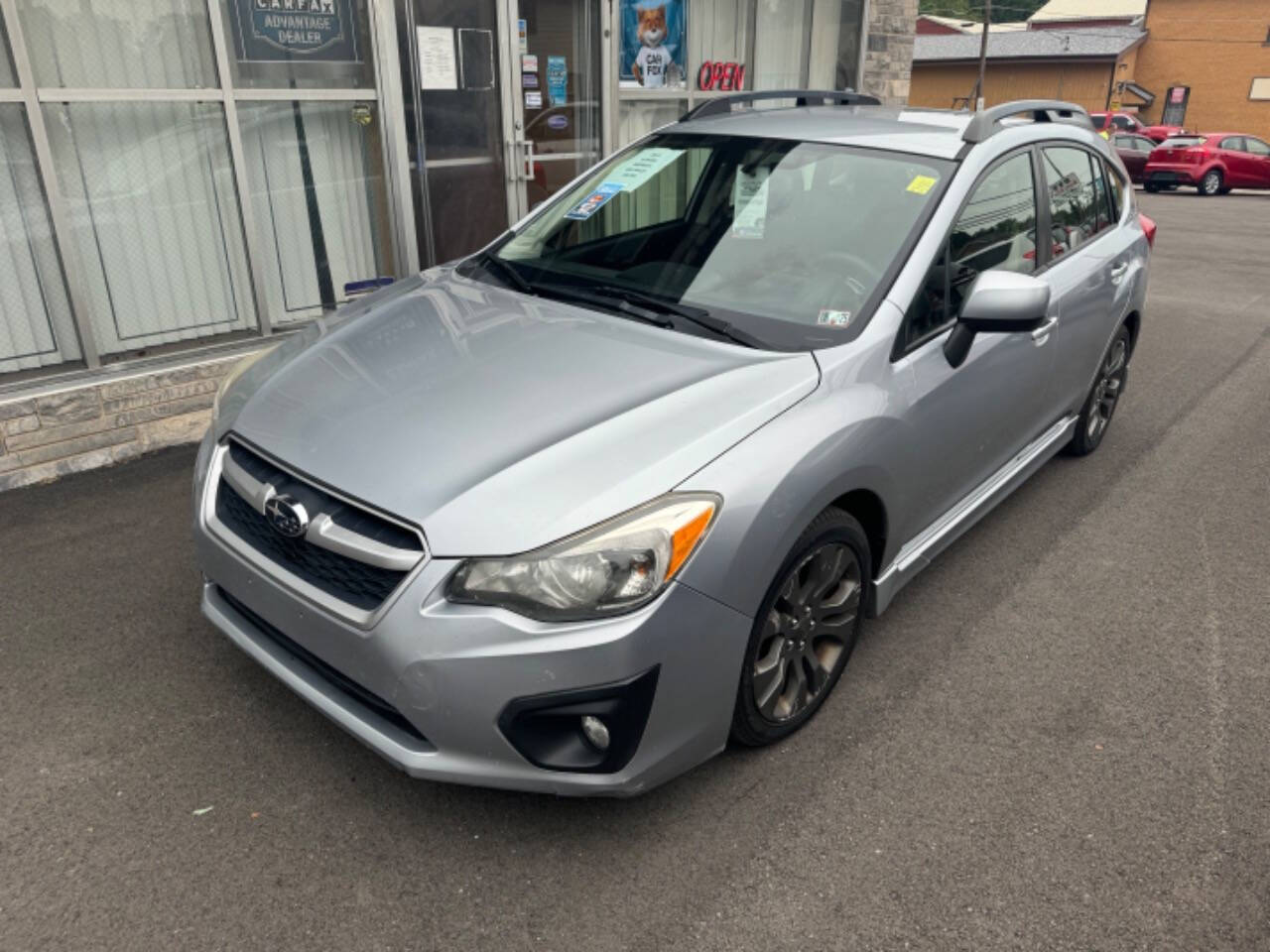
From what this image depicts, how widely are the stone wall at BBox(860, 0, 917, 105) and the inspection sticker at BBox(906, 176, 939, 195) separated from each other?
6.52m

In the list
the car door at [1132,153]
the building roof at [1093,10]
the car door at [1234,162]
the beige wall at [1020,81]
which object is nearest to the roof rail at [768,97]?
the car door at [1132,153]

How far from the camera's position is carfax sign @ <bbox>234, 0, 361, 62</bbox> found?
499cm

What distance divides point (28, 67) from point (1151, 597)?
534 cm

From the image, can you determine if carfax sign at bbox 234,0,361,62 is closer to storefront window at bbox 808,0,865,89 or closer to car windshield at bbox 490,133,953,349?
car windshield at bbox 490,133,953,349

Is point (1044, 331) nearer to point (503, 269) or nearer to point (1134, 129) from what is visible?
point (503, 269)

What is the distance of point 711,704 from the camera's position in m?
2.38

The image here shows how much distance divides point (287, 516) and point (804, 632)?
1.45 m

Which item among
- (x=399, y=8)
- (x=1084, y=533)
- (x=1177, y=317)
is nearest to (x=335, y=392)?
(x=1084, y=533)

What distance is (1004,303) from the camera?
9.44 feet

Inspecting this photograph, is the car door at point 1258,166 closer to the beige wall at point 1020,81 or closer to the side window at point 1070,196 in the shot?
the beige wall at point 1020,81

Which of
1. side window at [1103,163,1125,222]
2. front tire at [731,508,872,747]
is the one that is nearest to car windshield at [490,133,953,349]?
front tire at [731,508,872,747]

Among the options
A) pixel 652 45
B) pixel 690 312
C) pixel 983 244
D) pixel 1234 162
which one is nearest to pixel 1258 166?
pixel 1234 162

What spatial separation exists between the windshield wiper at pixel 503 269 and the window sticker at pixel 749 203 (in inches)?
29.8

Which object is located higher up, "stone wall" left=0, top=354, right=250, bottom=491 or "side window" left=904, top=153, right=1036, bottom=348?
"side window" left=904, top=153, right=1036, bottom=348
